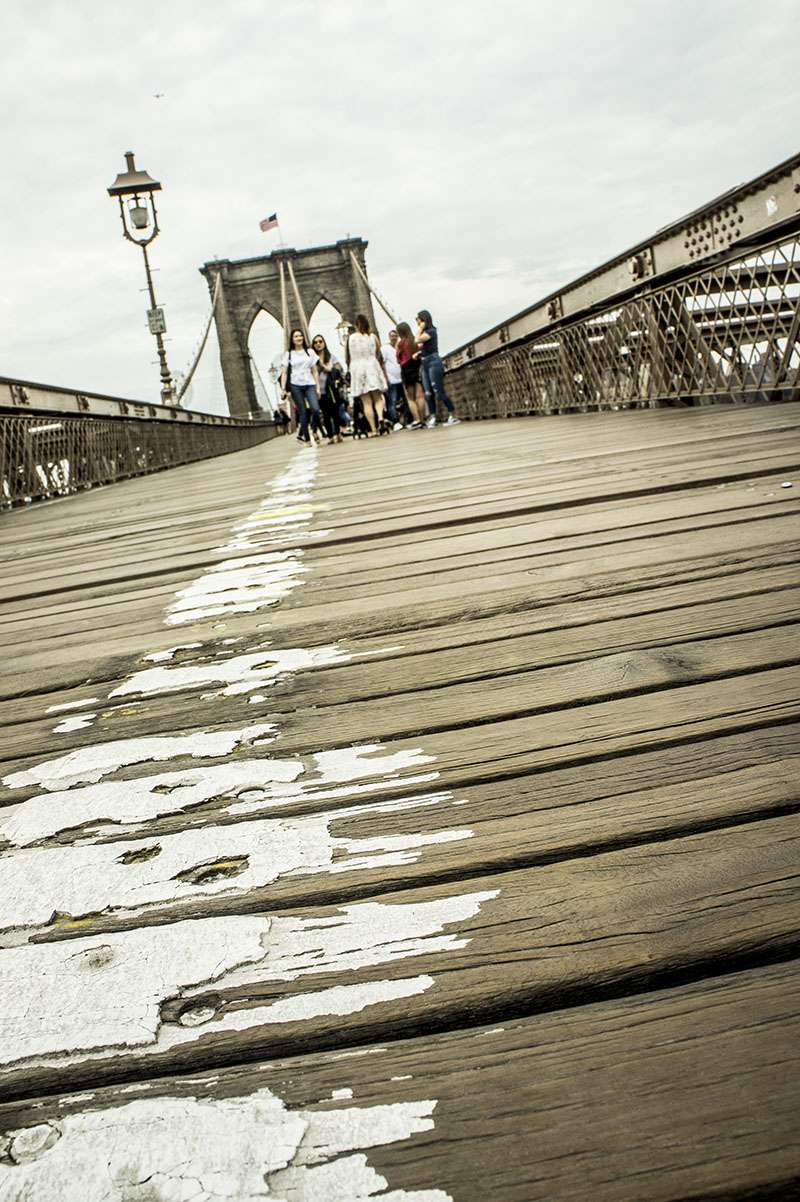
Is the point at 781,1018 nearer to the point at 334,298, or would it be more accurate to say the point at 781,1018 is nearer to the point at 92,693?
the point at 92,693

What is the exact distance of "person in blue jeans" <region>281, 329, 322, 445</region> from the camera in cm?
1026

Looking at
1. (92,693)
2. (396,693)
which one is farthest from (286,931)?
(92,693)

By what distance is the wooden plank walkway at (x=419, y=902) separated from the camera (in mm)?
514

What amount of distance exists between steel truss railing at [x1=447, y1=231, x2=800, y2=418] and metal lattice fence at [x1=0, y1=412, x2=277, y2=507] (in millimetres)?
4512

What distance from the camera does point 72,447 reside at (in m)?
8.30

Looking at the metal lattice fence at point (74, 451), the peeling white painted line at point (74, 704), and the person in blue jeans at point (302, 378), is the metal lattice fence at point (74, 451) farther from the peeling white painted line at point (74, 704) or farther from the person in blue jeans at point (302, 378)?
the peeling white painted line at point (74, 704)

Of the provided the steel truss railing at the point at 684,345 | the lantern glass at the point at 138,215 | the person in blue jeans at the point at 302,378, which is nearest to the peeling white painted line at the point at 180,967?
the steel truss railing at the point at 684,345

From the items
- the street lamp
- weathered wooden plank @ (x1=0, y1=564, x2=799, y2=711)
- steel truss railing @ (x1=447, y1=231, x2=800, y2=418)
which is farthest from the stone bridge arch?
weathered wooden plank @ (x1=0, y1=564, x2=799, y2=711)

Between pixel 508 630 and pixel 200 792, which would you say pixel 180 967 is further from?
pixel 508 630

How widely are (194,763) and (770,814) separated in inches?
24.8

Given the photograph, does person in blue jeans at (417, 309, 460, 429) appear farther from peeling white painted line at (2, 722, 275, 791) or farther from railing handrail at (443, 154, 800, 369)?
peeling white painted line at (2, 722, 275, 791)

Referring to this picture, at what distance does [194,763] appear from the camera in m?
1.08

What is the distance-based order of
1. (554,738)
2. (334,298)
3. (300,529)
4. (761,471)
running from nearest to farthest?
(554,738) → (761,471) → (300,529) → (334,298)

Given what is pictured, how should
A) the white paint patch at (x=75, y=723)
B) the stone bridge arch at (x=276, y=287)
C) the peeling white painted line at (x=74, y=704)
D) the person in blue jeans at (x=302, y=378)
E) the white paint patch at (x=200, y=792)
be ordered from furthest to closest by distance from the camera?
the stone bridge arch at (x=276, y=287)
the person in blue jeans at (x=302, y=378)
the peeling white painted line at (x=74, y=704)
the white paint patch at (x=75, y=723)
the white paint patch at (x=200, y=792)
